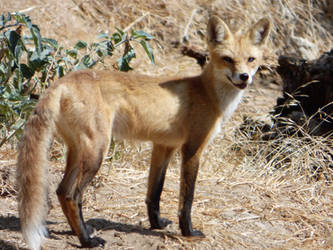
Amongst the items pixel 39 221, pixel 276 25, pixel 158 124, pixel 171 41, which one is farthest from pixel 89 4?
pixel 39 221

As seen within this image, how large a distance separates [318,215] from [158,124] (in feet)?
6.70

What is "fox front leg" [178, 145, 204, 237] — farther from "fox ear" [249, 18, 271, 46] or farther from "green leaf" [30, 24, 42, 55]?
"green leaf" [30, 24, 42, 55]

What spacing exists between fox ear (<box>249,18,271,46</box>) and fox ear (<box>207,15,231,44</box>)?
0.25m

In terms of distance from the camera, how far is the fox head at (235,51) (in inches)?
150

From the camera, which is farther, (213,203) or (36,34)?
(213,203)

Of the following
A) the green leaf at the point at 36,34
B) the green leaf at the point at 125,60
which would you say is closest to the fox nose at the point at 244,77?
the green leaf at the point at 125,60

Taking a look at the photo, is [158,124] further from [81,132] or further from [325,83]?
[325,83]

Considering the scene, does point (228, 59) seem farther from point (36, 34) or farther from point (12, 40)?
point (12, 40)

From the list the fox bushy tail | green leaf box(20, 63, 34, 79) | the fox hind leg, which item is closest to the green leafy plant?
green leaf box(20, 63, 34, 79)

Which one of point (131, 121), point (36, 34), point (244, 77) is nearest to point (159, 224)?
point (131, 121)

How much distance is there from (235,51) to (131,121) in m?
1.12

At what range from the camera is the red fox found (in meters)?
3.11

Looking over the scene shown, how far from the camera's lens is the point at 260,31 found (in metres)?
4.13

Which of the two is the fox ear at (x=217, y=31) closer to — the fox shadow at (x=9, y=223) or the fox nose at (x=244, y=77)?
the fox nose at (x=244, y=77)
